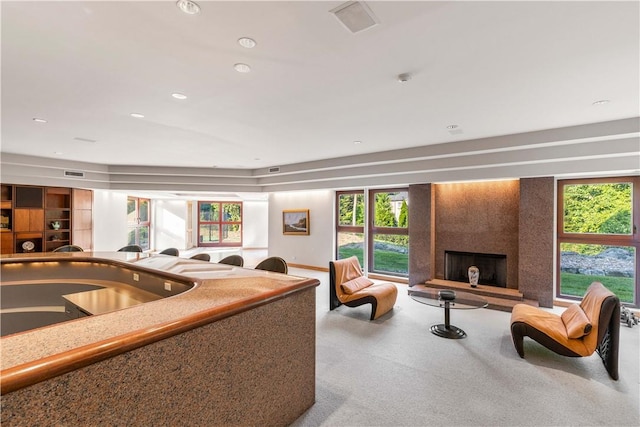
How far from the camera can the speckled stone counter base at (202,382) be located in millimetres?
1002

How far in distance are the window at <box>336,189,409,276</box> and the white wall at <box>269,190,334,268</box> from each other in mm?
282

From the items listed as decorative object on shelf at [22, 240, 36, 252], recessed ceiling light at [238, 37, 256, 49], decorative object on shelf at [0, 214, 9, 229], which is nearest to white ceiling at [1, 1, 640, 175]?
recessed ceiling light at [238, 37, 256, 49]

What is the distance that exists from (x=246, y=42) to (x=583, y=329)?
13.5ft

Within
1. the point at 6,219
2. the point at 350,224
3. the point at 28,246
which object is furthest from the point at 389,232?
the point at 6,219

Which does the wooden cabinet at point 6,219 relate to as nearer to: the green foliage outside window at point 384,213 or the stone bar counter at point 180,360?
the stone bar counter at point 180,360

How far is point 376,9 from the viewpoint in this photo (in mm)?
1939

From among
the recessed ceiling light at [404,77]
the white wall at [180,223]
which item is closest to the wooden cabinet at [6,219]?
the white wall at [180,223]

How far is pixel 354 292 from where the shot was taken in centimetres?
467

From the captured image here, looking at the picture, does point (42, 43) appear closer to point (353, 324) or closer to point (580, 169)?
point (353, 324)

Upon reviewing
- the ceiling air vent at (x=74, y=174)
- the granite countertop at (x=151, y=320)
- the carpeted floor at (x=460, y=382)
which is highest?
the ceiling air vent at (x=74, y=174)

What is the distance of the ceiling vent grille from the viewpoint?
74.9 inches

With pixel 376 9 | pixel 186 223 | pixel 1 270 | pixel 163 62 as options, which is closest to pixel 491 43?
pixel 376 9

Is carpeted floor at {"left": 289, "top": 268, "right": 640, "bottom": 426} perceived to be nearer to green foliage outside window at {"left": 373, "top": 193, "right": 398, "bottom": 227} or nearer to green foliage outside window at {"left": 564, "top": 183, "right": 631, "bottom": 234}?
green foliage outside window at {"left": 564, "top": 183, "right": 631, "bottom": 234}

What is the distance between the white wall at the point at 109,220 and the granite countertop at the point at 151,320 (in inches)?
296
